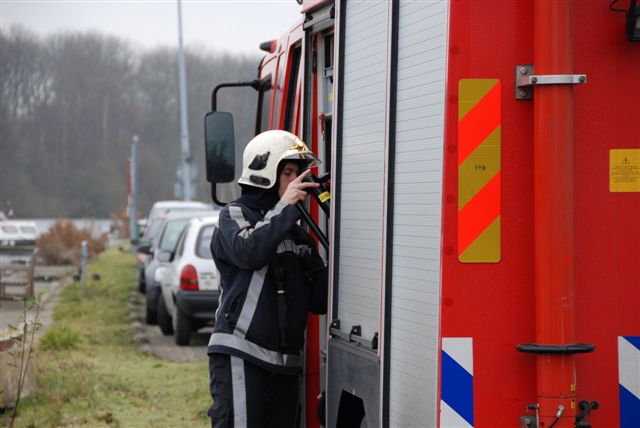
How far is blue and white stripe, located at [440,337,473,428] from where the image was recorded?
3516mm

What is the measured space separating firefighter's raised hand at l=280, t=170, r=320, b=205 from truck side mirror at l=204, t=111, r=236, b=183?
140 centimetres

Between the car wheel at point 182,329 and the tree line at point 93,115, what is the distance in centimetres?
279

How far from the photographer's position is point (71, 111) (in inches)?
1740

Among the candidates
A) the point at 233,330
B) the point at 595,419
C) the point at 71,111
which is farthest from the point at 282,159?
the point at 71,111

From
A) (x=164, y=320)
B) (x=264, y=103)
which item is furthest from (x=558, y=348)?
(x=164, y=320)

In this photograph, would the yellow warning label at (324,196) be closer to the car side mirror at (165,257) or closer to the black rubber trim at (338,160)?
the black rubber trim at (338,160)

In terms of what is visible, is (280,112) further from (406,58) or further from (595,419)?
(595,419)

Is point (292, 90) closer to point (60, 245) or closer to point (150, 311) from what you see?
point (150, 311)

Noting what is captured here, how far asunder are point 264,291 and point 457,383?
1.62 meters

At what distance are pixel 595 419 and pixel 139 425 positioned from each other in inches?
241

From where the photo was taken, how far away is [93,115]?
197ft

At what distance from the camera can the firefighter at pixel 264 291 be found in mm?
4906

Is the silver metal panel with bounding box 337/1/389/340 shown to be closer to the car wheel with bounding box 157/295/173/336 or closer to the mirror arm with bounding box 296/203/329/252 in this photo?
the mirror arm with bounding box 296/203/329/252

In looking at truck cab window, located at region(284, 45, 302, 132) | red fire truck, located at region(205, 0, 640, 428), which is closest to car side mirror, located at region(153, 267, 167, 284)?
truck cab window, located at region(284, 45, 302, 132)
